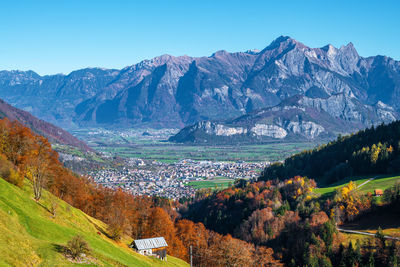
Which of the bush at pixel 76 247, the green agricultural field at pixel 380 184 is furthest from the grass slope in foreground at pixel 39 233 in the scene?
the green agricultural field at pixel 380 184

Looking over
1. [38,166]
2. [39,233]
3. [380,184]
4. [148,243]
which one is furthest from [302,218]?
[39,233]

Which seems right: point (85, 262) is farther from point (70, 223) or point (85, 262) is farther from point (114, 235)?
point (114, 235)

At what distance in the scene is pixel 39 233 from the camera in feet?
120

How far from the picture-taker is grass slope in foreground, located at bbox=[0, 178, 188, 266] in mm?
28844

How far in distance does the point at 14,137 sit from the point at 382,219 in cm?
8418

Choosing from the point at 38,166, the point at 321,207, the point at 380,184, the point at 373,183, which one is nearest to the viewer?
the point at 38,166

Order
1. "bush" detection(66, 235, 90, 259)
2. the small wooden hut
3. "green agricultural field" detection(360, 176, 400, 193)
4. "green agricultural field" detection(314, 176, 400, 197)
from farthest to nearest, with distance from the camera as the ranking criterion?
1. "green agricultural field" detection(314, 176, 400, 197)
2. "green agricultural field" detection(360, 176, 400, 193)
3. the small wooden hut
4. "bush" detection(66, 235, 90, 259)

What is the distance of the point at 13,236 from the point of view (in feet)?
101

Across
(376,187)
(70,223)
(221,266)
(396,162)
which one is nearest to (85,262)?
(70,223)

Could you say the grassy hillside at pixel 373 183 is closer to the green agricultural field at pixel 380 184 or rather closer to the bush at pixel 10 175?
the green agricultural field at pixel 380 184

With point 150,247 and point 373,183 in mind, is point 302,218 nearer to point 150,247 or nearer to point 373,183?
point 373,183

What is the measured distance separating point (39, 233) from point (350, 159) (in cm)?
13951

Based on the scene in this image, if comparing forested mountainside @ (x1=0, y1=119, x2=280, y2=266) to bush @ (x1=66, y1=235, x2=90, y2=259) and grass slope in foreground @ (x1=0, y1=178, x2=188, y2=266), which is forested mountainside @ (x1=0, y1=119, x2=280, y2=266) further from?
bush @ (x1=66, y1=235, x2=90, y2=259)

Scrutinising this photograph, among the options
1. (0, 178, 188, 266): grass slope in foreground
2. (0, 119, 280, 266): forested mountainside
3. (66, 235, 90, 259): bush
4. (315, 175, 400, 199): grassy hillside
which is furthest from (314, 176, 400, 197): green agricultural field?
(66, 235, 90, 259): bush
